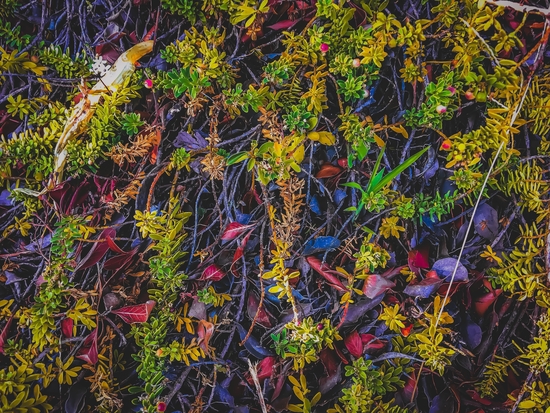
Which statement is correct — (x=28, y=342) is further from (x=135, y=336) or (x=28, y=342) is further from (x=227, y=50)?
(x=227, y=50)

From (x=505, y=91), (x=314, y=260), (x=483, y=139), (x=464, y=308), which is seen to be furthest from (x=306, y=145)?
(x=464, y=308)

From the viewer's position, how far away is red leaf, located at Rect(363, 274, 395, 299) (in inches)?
58.2

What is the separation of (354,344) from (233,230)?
621 millimetres

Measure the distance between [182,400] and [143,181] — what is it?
0.85 metres

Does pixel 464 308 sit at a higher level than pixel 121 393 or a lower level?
higher

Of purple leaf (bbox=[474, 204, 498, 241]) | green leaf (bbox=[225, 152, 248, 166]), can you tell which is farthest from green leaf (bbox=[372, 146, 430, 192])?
green leaf (bbox=[225, 152, 248, 166])

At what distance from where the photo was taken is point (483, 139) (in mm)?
1479

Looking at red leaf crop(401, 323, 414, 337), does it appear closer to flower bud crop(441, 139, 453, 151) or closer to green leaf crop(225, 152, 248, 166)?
flower bud crop(441, 139, 453, 151)

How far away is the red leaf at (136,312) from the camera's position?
1.47 metres

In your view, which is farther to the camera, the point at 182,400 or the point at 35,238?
the point at 35,238

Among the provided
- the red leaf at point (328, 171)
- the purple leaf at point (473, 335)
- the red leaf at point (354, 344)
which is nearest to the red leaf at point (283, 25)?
the red leaf at point (328, 171)

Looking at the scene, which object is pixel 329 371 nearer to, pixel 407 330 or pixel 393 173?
pixel 407 330


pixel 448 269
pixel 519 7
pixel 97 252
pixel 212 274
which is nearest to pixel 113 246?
pixel 97 252

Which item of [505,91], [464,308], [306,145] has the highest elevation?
[505,91]
